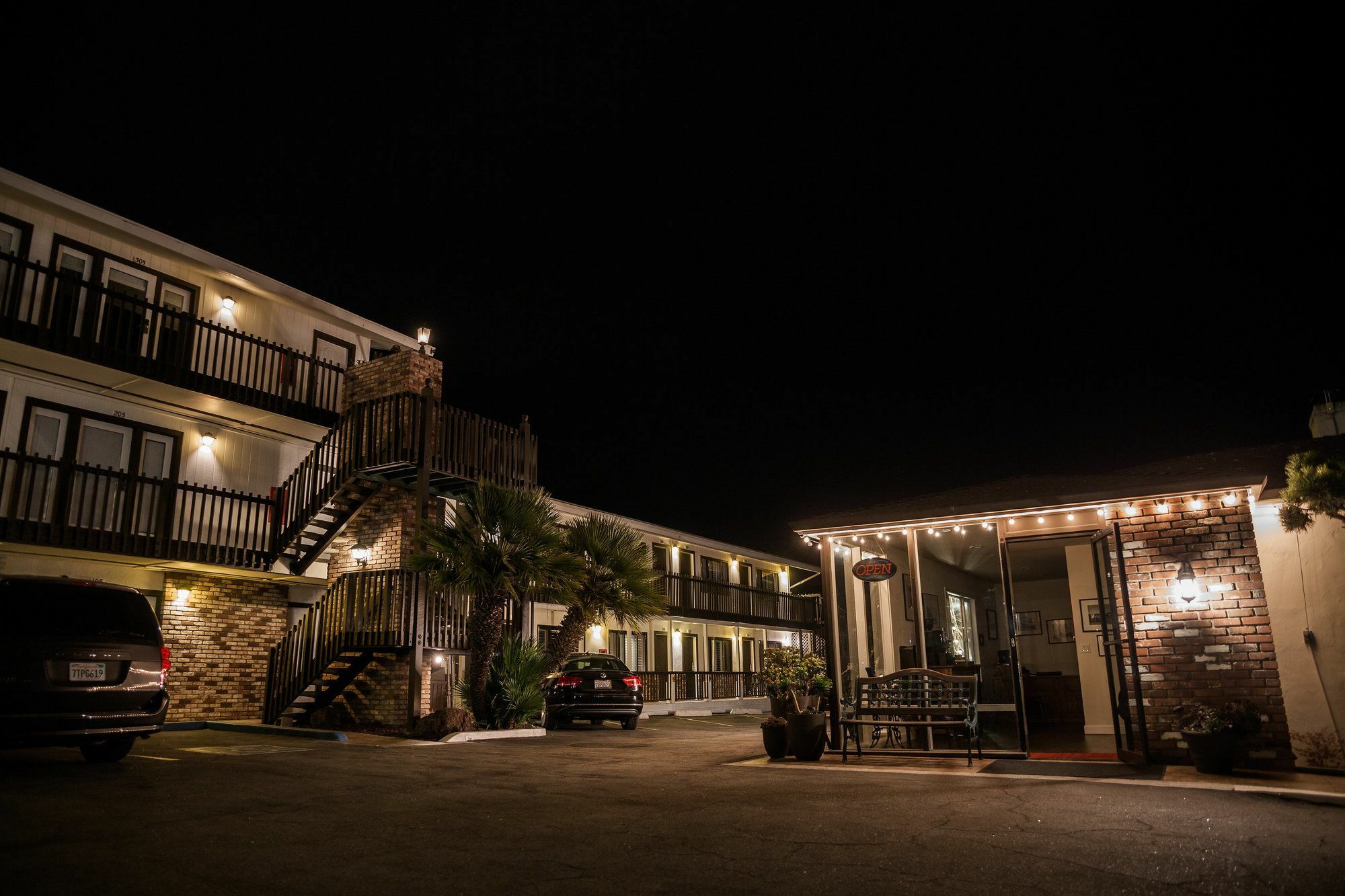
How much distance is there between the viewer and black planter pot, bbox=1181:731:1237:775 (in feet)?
26.4

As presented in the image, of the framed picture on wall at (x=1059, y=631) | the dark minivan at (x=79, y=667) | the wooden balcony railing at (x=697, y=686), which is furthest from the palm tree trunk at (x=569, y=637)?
the framed picture on wall at (x=1059, y=631)

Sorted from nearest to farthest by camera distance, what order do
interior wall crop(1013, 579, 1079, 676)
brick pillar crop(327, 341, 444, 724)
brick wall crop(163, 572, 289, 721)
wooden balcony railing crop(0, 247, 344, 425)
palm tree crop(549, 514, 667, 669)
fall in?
1. wooden balcony railing crop(0, 247, 344, 425)
2. brick pillar crop(327, 341, 444, 724)
3. brick wall crop(163, 572, 289, 721)
4. palm tree crop(549, 514, 667, 669)
5. interior wall crop(1013, 579, 1079, 676)

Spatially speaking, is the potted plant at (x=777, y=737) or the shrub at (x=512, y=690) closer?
the potted plant at (x=777, y=737)

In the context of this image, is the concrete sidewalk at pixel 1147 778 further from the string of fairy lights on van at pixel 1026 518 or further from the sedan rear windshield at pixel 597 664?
the sedan rear windshield at pixel 597 664

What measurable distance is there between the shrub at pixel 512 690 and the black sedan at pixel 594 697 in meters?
1.71

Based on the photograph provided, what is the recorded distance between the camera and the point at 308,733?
42.2 ft

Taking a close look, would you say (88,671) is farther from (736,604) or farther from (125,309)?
(736,604)

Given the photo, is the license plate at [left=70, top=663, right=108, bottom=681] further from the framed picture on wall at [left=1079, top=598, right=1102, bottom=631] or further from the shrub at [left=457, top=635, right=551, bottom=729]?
the framed picture on wall at [left=1079, top=598, right=1102, bottom=631]

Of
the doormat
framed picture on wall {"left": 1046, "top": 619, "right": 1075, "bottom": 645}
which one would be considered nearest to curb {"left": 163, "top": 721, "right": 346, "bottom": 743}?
the doormat

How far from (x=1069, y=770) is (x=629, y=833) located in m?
5.15

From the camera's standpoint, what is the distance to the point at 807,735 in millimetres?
9875

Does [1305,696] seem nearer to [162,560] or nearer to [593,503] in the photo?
[162,560]

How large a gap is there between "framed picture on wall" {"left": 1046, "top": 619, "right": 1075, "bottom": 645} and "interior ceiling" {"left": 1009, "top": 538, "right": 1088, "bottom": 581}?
0.92 metres

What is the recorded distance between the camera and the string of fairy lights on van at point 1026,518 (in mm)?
9047
